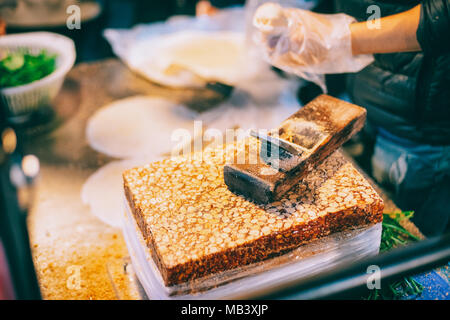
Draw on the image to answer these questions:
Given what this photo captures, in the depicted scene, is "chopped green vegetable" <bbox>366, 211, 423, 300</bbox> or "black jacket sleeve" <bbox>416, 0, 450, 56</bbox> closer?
"chopped green vegetable" <bbox>366, 211, 423, 300</bbox>

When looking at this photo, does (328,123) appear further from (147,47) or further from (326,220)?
(147,47)

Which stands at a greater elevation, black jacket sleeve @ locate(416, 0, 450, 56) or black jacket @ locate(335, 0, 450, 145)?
black jacket sleeve @ locate(416, 0, 450, 56)

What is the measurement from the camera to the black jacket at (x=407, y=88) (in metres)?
1.56

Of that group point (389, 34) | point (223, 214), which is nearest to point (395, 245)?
point (223, 214)

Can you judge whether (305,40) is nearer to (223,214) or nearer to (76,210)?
(223,214)

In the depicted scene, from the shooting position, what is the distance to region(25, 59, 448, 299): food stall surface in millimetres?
1266

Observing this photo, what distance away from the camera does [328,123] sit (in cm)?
117

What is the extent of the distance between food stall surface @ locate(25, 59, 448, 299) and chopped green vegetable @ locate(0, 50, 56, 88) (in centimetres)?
22

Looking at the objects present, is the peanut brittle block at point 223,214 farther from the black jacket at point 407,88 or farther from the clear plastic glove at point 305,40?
the black jacket at point 407,88

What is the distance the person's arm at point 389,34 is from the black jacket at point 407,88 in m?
0.06

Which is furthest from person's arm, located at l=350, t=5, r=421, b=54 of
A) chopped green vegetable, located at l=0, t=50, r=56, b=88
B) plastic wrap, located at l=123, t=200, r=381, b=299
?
chopped green vegetable, located at l=0, t=50, r=56, b=88

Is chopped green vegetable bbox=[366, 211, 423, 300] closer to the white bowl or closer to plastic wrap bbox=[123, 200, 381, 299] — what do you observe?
plastic wrap bbox=[123, 200, 381, 299]

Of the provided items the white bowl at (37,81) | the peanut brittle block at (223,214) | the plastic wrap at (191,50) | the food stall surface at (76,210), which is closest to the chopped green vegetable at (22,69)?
the white bowl at (37,81)
